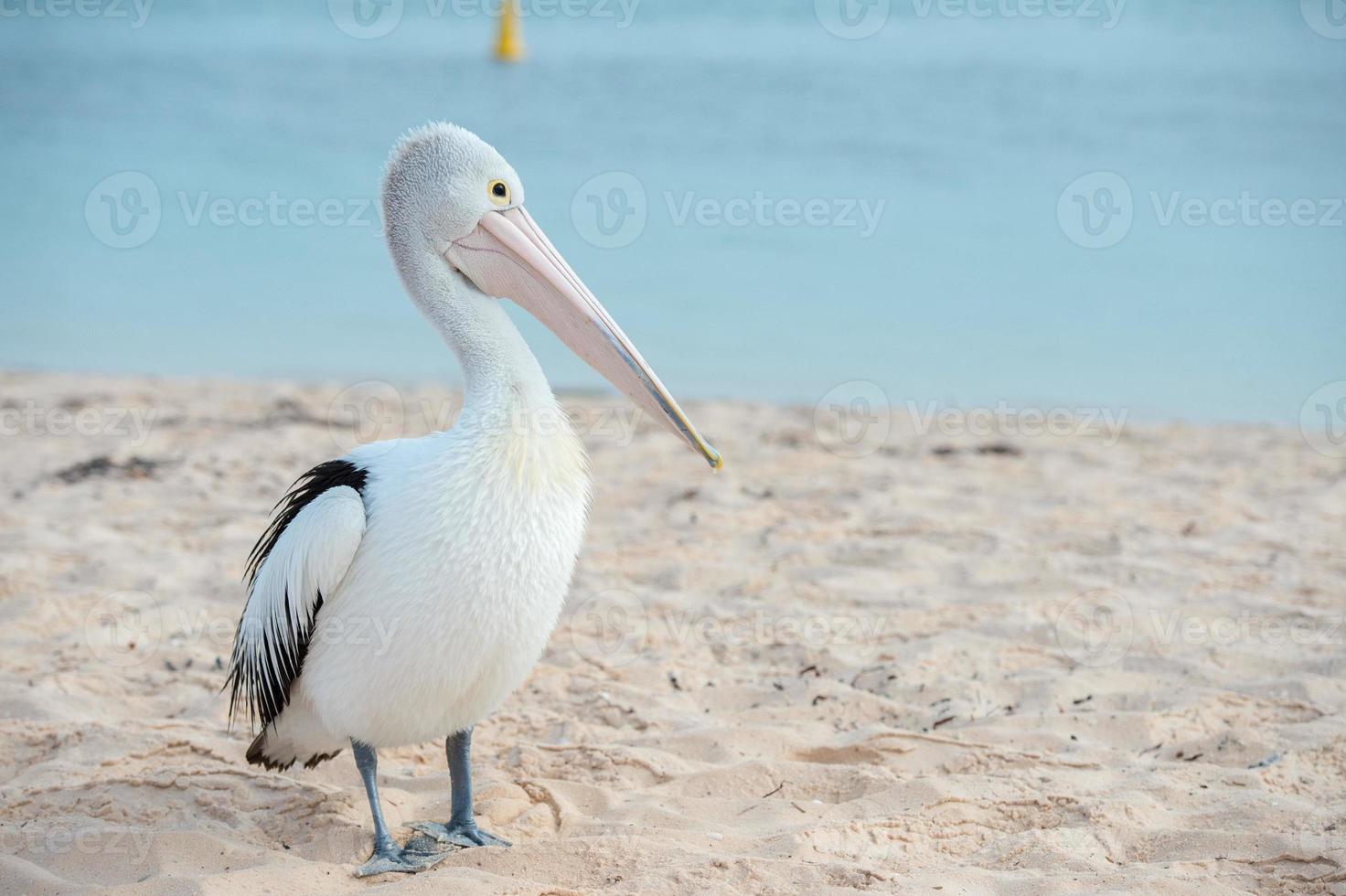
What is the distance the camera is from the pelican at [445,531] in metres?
3.17

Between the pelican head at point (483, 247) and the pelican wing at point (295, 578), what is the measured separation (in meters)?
0.58

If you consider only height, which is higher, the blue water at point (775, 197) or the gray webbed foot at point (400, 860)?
the blue water at point (775, 197)

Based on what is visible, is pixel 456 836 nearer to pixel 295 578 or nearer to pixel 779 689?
pixel 295 578

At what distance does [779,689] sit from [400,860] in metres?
1.69

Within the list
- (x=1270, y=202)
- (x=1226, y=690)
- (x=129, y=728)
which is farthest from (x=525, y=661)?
(x=1270, y=202)

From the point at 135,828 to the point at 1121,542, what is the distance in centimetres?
460

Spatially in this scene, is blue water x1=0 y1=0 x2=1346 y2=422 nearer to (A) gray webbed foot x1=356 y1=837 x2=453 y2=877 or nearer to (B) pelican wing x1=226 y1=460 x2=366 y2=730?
(B) pelican wing x1=226 y1=460 x2=366 y2=730

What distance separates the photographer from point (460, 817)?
3520 mm

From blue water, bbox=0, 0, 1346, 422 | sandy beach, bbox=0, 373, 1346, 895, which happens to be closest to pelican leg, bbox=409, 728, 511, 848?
sandy beach, bbox=0, 373, 1346, 895

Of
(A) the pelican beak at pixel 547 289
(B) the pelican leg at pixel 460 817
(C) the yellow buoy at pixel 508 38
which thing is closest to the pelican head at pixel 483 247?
(A) the pelican beak at pixel 547 289

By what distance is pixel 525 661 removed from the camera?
3.33 meters

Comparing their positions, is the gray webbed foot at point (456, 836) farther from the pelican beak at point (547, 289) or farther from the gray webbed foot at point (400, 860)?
the pelican beak at point (547, 289)

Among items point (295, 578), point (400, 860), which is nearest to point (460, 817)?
point (400, 860)

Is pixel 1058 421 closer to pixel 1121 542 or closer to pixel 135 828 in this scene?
pixel 1121 542
